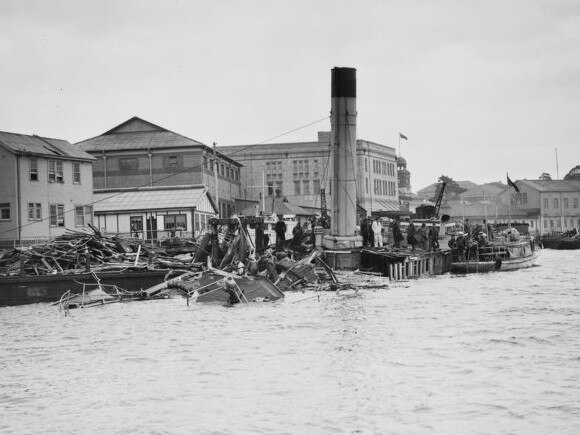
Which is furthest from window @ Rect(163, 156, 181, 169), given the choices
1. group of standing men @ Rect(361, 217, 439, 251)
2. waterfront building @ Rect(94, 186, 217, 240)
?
group of standing men @ Rect(361, 217, 439, 251)

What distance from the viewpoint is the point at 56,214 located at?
55281 millimetres

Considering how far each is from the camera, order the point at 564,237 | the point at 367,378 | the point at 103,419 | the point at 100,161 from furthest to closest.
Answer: the point at 564,237, the point at 100,161, the point at 367,378, the point at 103,419

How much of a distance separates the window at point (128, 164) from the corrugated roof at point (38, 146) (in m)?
15.1

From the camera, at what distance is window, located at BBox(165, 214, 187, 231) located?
5747 centimetres

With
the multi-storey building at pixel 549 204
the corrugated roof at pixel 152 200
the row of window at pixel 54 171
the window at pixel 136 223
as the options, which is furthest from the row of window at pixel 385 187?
the row of window at pixel 54 171

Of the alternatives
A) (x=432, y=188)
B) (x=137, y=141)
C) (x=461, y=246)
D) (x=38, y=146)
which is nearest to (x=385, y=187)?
(x=137, y=141)

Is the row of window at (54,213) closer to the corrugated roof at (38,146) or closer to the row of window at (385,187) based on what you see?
the corrugated roof at (38,146)

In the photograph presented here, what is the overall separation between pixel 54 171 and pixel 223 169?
107 ft

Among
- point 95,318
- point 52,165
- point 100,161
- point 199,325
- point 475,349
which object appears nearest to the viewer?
point 475,349

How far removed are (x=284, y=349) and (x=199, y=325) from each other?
5.19m

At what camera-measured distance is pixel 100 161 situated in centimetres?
7688

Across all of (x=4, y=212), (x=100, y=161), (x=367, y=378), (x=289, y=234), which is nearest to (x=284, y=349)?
(x=367, y=378)

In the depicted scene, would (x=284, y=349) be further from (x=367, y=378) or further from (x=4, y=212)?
(x=4, y=212)

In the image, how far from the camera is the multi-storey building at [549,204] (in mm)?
119688
